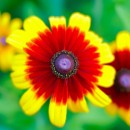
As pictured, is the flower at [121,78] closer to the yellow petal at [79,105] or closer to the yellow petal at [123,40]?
the yellow petal at [123,40]

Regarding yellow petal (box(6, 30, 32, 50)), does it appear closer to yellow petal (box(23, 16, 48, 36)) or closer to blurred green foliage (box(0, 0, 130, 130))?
yellow petal (box(23, 16, 48, 36))

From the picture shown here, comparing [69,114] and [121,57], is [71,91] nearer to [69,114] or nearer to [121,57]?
[121,57]

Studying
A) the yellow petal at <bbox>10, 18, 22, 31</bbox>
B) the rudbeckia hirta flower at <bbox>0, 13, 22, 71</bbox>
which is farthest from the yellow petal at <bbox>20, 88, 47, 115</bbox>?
the yellow petal at <bbox>10, 18, 22, 31</bbox>

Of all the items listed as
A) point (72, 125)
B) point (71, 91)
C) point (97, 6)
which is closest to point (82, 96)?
point (71, 91)

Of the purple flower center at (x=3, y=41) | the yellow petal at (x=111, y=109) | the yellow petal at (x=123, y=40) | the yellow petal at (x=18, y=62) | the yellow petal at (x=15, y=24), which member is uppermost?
the yellow petal at (x=15, y=24)

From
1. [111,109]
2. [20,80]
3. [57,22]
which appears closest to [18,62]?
[20,80]

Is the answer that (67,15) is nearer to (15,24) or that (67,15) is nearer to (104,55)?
(15,24)

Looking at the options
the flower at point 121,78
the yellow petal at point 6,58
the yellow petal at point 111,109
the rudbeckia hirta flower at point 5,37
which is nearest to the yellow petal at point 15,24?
the rudbeckia hirta flower at point 5,37
